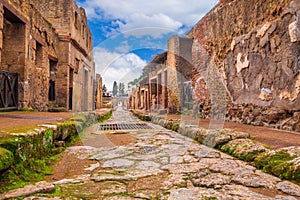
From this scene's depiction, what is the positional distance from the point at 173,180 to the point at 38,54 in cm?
746

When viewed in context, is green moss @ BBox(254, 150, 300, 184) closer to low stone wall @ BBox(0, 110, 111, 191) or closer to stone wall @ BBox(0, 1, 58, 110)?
low stone wall @ BBox(0, 110, 111, 191)

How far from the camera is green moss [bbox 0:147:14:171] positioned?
1.49 metres

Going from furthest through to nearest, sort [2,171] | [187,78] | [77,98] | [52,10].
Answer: [77,98] → [52,10] → [187,78] → [2,171]

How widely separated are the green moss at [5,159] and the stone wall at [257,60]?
4.00m

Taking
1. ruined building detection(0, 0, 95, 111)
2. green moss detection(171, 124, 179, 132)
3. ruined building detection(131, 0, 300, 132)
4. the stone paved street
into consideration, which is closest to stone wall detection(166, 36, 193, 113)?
ruined building detection(131, 0, 300, 132)

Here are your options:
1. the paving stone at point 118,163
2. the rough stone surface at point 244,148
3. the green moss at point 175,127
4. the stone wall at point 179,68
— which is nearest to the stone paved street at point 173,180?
the paving stone at point 118,163

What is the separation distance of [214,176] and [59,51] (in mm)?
9432

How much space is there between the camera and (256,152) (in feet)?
7.50

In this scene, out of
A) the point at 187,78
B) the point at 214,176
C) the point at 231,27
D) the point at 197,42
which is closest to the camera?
the point at 214,176

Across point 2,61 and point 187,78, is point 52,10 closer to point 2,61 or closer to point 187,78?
point 2,61

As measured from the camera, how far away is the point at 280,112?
12.9ft

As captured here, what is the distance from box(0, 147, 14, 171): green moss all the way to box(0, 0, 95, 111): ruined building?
417 centimetres

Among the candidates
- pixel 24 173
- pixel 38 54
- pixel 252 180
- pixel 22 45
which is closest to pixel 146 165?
pixel 252 180

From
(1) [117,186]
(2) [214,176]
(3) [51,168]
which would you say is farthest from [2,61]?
(2) [214,176]
